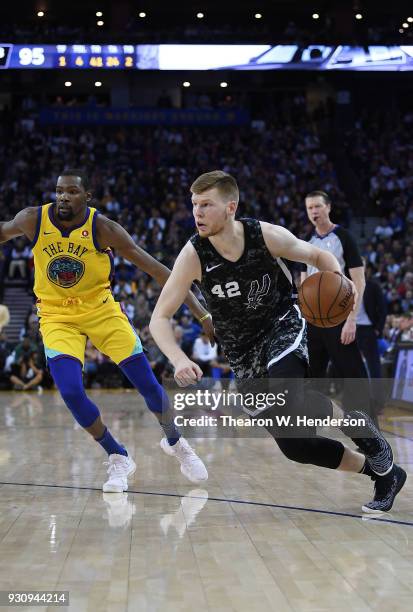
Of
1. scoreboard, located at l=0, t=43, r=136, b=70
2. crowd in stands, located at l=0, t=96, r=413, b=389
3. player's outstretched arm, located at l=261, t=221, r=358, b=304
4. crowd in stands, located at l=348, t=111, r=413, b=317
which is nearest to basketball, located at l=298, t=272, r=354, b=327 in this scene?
player's outstretched arm, located at l=261, t=221, r=358, b=304

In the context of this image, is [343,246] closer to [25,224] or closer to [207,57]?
[25,224]

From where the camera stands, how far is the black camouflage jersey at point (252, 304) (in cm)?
452

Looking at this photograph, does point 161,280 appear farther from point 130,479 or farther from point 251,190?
point 251,190

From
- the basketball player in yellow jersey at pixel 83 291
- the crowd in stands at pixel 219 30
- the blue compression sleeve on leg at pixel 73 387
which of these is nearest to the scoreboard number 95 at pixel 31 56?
the crowd in stands at pixel 219 30

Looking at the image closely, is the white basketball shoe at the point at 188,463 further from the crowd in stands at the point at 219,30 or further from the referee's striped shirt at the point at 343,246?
the crowd in stands at the point at 219,30

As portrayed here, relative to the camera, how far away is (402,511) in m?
4.77

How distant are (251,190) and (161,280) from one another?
1858cm

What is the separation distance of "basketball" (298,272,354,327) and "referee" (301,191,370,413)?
195 centimetres

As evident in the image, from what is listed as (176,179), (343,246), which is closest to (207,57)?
(176,179)

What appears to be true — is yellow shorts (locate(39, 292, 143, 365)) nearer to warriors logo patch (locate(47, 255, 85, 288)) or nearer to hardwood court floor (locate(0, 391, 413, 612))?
warriors logo patch (locate(47, 255, 85, 288))

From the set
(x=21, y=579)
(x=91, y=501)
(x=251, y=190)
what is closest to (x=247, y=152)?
(x=251, y=190)

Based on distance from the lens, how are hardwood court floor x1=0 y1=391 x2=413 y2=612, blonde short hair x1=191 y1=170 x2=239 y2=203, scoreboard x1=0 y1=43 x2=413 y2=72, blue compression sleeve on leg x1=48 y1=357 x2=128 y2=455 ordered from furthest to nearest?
scoreboard x1=0 y1=43 x2=413 y2=72 → blue compression sleeve on leg x1=48 y1=357 x2=128 y2=455 → blonde short hair x1=191 y1=170 x2=239 y2=203 → hardwood court floor x1=0 y1=391 x2=413 y2=612

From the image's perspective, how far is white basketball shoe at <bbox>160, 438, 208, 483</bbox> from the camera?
570cm

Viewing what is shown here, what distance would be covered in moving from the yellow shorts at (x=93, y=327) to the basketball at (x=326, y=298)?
1446 millimetres
